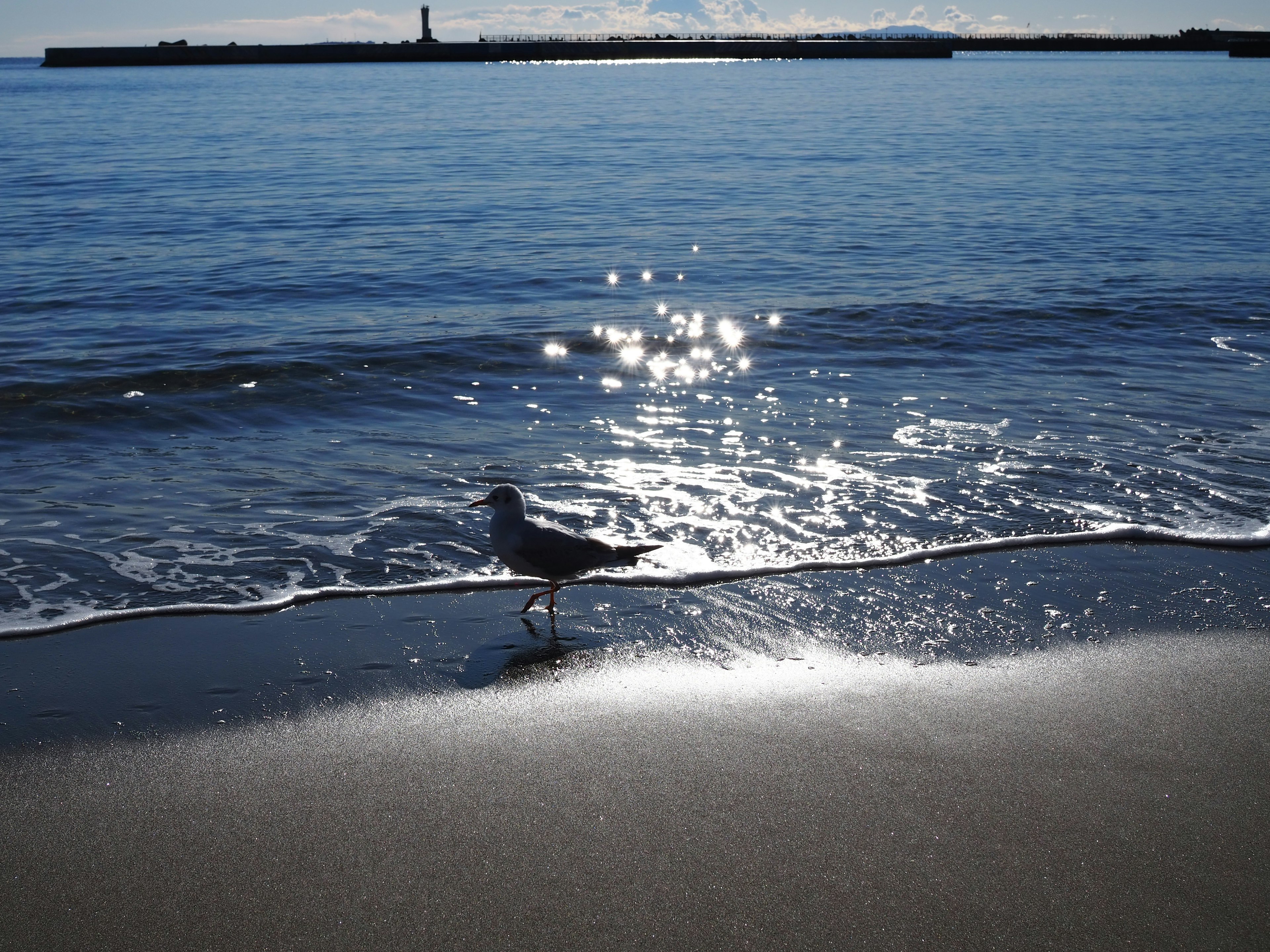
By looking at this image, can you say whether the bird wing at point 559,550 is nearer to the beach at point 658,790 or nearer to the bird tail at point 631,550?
the bird tail at point 631,550

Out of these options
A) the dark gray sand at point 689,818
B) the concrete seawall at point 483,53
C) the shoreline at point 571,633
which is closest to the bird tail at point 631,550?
the shoreline at point 571,633

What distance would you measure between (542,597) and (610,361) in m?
6.23

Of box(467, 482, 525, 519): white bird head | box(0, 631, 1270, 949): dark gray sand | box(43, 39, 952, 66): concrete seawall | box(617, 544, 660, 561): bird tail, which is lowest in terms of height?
box(0, 631, 1270, 949): dark gray sand

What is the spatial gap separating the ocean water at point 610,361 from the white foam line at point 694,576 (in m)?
0.03

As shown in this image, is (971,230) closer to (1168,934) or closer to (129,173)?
(1168,934)

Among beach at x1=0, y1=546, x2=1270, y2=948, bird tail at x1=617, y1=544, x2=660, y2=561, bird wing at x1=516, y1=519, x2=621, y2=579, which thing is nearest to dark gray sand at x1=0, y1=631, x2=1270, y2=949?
beach at x1=0, y1=546, x2=1270, y2=948

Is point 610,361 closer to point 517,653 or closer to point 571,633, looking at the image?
point 571,633

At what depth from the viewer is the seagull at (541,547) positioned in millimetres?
5039

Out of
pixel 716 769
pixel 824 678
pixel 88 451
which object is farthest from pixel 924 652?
pixel 88 451

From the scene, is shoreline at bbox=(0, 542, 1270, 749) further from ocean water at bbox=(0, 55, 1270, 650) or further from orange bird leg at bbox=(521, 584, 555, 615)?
ocean water at bbox=(0, 55, 1270, 650)

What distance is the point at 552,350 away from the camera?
1159cm

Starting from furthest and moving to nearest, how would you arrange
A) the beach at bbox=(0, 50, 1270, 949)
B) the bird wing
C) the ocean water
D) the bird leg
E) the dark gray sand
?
the ocean water < the bird leg < the bird wing < the beach at bbox=(0, 50, 1270, 949) < the dark gray sand

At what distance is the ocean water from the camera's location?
6203 millimetres

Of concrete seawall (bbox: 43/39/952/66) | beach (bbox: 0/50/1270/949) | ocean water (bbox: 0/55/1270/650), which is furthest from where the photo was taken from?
concrete seawall (bbox: 43/39/952/66)
